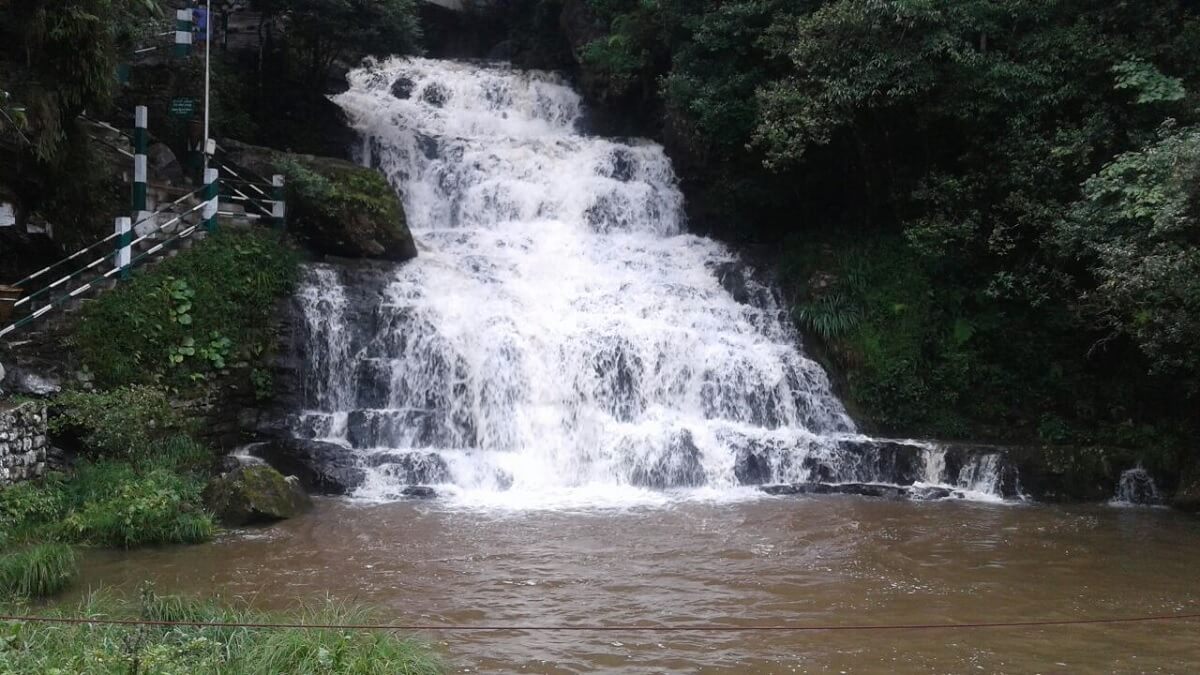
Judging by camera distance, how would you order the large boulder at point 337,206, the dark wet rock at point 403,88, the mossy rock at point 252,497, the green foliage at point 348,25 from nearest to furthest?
1. the mossy rock at point 252,497
2. the large boulder at point 337,206
3. the green foliage at point 348,25
4. the dark wet rock at point 403,88

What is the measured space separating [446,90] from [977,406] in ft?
50.7

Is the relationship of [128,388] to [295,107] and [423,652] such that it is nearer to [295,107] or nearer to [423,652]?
[423,652]

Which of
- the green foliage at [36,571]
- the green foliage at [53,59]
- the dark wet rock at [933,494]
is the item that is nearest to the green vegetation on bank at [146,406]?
the green foliage at [36,571]

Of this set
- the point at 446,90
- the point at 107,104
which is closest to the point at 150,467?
the point at 107,104

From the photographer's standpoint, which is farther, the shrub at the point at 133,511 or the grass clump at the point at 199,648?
the shrub at the point at 133,511

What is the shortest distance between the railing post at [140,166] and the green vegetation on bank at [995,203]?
9590 mm

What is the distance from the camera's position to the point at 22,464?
1021 centimetres

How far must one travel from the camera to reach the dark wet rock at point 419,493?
12219mm

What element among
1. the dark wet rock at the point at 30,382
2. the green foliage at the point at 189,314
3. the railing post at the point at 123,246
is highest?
the railing post at the point at 123,246

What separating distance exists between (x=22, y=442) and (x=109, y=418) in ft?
3.33

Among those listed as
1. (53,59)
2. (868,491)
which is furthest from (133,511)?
(868,491)

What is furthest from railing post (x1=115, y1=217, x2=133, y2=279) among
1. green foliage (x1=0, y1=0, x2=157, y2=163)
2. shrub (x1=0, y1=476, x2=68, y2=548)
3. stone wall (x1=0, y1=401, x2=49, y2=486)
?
shrub (x1=0, y1=476, x2=68, y2=548)

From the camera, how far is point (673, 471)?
43.3ft

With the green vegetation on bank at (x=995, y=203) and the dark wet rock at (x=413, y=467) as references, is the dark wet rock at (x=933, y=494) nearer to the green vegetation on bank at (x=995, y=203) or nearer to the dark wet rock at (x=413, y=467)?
the green vegetation on bank at (x=995, y=203)
